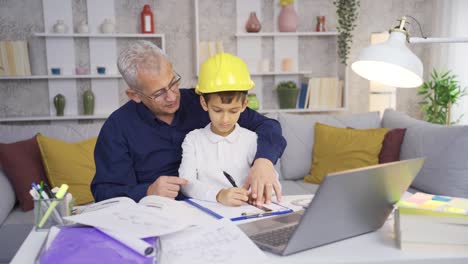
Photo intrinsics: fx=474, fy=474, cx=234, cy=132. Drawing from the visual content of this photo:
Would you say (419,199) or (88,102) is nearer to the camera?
(419,199)

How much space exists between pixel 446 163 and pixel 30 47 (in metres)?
3.31

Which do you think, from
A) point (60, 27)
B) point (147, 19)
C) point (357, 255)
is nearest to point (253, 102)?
point (147, 19)

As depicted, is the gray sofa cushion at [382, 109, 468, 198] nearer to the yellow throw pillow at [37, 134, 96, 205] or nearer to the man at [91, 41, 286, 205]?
the man at [91, 41, 286, 205]

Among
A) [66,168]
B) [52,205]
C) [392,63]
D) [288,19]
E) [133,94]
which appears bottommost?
[66,168]

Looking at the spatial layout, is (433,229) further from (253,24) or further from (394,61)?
(253,24)

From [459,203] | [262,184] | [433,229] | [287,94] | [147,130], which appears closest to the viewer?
[433,229]

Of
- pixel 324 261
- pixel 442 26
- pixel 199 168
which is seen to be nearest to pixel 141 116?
pixel 199 168

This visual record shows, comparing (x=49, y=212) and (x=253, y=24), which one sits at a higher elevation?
(x=253, y=24)

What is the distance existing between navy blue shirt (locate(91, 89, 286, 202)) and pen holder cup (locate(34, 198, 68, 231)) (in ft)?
1.41

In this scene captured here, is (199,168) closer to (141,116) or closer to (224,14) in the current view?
(141,116)

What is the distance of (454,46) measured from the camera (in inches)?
158

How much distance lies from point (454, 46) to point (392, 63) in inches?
133

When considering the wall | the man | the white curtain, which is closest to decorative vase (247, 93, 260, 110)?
the wall

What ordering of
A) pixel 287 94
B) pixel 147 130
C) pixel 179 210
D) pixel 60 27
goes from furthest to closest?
pixel 287 94 → pixel 60 27 → pixel 147 130 → pixel 179 210
